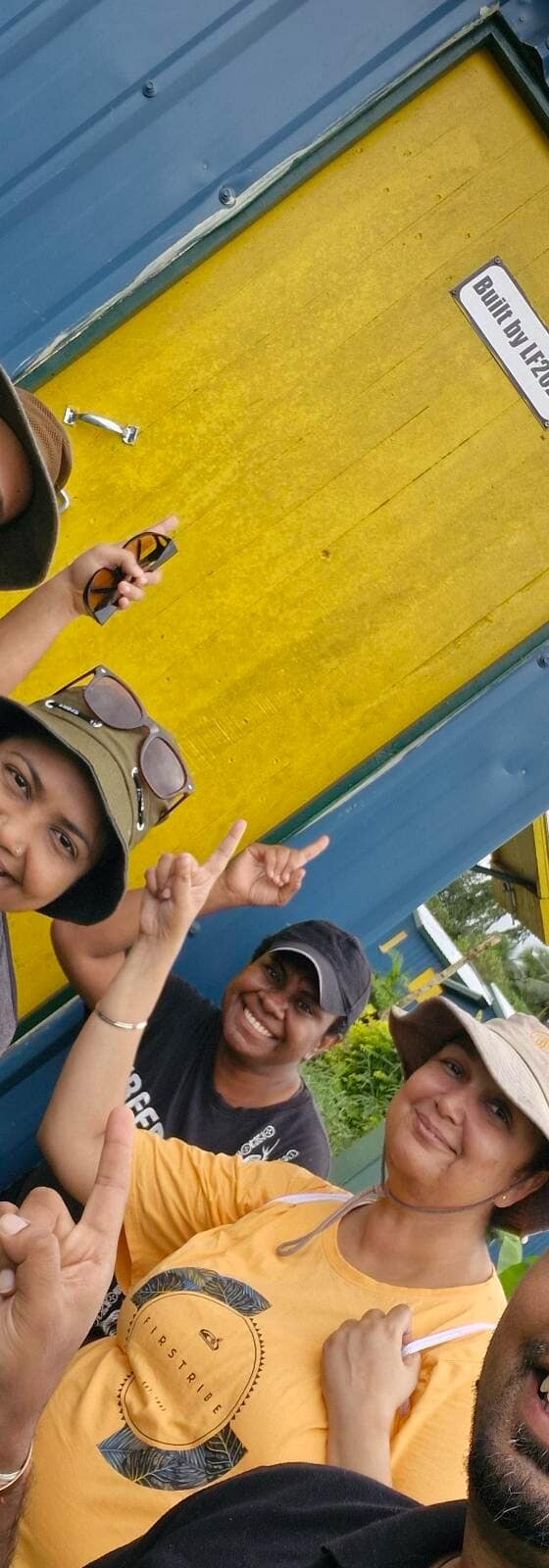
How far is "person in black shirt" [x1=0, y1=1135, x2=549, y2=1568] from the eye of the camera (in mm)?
1396

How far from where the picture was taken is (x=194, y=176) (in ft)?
11.9

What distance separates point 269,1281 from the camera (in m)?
2.24

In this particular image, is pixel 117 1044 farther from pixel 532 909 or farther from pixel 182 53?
pixel 532 909

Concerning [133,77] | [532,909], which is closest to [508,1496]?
[133,77]

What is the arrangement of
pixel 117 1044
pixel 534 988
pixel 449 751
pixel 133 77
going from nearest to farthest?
pixel 117 1044 < pixel 133 77 < pixel 449 751 < pixel 534 988

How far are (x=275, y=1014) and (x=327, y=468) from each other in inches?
65.1

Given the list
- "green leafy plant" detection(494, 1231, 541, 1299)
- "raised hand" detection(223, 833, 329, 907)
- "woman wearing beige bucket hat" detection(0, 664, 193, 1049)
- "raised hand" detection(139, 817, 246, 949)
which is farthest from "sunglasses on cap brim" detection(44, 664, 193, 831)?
"green leafy plant" detection(494, 1231, 541, 1299)

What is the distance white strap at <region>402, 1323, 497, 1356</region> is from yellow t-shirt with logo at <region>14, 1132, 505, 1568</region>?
1 centimetres

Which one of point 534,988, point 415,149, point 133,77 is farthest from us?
point 534,988

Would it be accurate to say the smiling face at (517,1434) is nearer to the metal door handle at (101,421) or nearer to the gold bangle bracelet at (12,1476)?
the gold bangle bracelet at (12,1476)

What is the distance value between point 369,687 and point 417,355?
1.01 meters

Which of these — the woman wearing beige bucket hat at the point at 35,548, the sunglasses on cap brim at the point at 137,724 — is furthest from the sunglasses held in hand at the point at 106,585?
the sunglasses on cap brim at the point at 137,724

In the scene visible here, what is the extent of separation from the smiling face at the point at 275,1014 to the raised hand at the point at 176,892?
2.54ft

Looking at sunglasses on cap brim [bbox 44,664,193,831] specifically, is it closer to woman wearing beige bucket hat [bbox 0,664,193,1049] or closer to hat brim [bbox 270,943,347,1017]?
woman wearing beige bucket hat [bbox 0,664,193,1049]
